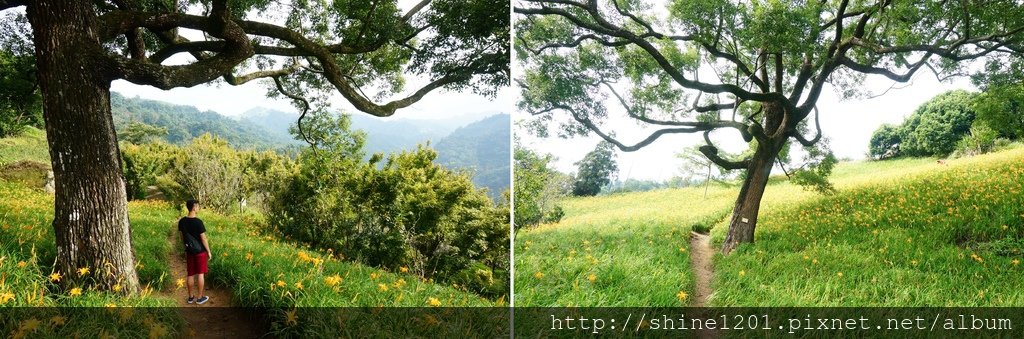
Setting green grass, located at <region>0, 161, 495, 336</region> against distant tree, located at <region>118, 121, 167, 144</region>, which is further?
distant tree, located at <region>118, 121, 167, 144</region>

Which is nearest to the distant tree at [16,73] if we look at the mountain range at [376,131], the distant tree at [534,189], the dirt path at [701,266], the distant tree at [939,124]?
the mountain range at [376,131]

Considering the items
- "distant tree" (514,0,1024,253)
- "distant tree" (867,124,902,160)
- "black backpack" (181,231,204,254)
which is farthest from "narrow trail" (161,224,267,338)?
"distant tree" (867,124,902,160)

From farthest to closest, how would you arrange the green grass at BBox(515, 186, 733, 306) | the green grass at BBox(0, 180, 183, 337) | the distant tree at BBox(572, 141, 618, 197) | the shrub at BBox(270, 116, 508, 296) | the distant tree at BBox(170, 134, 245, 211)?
the distant tree at BBox(170, 134, 245, 211)
the shrub at BBox(270, 116, 508, 296)
the distant tree at BBox(572, 141, 618, 197)
the green grass at BBox(515, 186, 733, 306)
the green grass at BBox(0, 180, 183, 337)

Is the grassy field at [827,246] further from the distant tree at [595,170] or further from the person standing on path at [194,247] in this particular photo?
the person standing on path at [194,247]

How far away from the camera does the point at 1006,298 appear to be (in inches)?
125

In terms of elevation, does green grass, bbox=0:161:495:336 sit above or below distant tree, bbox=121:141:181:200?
below

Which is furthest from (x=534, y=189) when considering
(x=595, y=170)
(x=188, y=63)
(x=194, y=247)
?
(x=188, y=63)

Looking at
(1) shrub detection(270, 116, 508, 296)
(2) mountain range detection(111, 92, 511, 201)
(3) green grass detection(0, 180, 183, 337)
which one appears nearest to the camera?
(3) green grass detection(0, 180, 183, 337)

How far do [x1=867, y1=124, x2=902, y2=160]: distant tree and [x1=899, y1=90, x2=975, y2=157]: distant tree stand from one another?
5cm

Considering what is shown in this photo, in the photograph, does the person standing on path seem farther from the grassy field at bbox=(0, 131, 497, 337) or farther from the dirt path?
the dirt path

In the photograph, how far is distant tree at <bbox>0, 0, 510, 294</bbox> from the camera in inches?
151

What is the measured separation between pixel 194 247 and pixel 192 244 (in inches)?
1.5

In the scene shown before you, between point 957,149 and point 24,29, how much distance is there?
9813mm

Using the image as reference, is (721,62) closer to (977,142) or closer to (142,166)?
(977,142)
